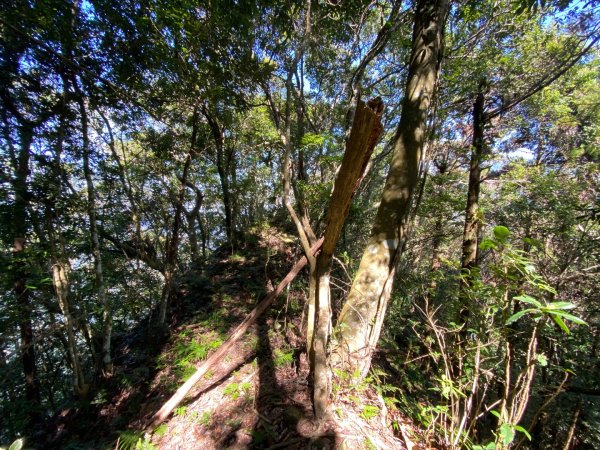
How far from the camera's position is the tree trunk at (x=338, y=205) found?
5.30 feet

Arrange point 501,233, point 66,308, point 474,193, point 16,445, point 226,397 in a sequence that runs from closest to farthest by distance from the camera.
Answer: point 16,445, point 501,233, point 226,397, point 66,308, point 474,193

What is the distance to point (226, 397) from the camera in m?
Answer: 3.70

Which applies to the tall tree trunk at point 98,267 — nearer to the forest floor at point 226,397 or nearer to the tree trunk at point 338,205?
the forest floor at point 226,397

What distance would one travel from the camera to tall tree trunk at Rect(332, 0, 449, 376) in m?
3.02

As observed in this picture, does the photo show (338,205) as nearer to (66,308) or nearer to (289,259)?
(66,308)

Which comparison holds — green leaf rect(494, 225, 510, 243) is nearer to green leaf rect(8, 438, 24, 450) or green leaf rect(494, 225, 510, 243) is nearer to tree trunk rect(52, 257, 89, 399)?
green leaf rect(8, 438, 24, 450)

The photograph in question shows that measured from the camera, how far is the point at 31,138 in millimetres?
4648

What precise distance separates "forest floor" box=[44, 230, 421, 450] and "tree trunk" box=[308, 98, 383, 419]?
0.37 metres

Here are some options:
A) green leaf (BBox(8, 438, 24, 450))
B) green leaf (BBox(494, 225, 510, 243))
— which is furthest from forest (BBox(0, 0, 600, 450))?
green leaf (BBox(8, 438, 24, 450))

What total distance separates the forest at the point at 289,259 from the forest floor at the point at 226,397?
31 mm

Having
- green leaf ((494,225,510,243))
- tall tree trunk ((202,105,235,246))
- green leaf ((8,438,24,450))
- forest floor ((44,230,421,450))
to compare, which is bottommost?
forest floor ((44,230,421,450))

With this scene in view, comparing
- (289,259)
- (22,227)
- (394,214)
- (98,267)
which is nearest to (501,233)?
(394,214)

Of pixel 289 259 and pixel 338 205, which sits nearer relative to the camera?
pixel 338 205

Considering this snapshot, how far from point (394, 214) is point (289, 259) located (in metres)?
5.97
